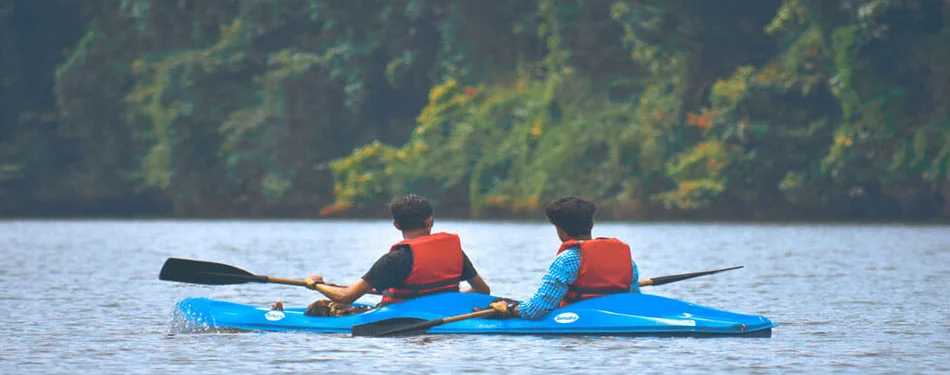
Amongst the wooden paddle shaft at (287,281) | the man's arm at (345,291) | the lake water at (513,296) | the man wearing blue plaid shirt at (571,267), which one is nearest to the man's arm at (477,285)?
the man wearing blue plaid shirt at (571,267)

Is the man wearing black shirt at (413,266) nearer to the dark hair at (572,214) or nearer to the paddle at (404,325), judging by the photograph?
the paddle at (404,325)

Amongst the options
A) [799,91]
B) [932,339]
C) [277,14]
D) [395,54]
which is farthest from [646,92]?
[932,339]

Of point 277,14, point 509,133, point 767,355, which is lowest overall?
point 767,355

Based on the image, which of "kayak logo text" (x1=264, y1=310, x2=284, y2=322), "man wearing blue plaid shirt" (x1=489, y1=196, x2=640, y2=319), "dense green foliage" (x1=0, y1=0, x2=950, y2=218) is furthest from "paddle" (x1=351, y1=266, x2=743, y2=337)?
"dense green foliage" (x1=0, y1=0, x2=950, y2=218)

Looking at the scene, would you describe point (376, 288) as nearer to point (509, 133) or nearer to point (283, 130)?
A: point (509, 133)

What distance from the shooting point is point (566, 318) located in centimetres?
1321

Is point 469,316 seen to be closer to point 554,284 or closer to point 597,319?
point 554,284

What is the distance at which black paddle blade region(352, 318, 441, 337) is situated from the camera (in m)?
13.3

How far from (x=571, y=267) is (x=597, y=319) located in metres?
0.45

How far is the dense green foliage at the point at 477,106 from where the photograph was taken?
4344 centimetres

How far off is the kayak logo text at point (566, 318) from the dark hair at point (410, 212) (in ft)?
4.16

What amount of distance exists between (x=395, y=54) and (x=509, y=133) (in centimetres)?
672

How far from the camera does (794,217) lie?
46031mm

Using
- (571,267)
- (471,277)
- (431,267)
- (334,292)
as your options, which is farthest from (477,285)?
(334,292)
